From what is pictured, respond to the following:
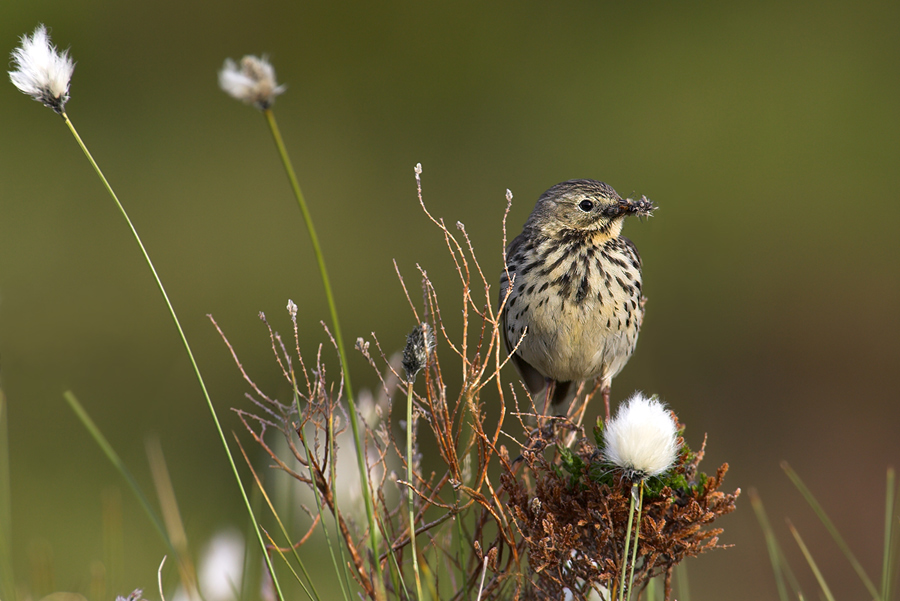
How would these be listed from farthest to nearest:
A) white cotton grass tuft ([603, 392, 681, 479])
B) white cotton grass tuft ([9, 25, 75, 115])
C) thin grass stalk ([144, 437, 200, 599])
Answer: thin grass stalk ([144, 437, 200, 599]), white cotton grass tuft ([603, 392, 681, 479]), white cotton grass tuft ([9, 25, 75, 115])

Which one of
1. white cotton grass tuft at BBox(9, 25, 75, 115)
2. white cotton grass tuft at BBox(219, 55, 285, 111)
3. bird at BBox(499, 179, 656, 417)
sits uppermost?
bird at BBox(499, 179, 656, 417)

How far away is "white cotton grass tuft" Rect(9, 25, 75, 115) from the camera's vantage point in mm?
1805

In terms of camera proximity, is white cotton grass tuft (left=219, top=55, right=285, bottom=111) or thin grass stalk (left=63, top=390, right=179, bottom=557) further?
thin grass stalk (left=63, top=390, right=179, bottom=557)

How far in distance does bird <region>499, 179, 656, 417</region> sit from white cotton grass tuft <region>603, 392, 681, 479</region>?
1.34 metres

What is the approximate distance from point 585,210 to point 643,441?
1.84 metres

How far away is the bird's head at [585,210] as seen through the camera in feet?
11.9

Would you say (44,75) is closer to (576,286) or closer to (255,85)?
(255,85)

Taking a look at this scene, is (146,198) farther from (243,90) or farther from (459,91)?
→ (243,90)

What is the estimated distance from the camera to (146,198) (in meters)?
11.0

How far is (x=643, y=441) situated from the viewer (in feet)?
6.37

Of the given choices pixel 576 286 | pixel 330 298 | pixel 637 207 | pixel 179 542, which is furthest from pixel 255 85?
pixel 637 207

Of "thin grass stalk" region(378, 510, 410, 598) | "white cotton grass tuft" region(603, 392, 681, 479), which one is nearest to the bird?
"thin grass stalk" region(378, 510, 410, 598)

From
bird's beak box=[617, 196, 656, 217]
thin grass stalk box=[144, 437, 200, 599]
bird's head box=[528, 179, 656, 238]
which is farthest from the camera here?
bird's head box=[528, 179, 656, 238]

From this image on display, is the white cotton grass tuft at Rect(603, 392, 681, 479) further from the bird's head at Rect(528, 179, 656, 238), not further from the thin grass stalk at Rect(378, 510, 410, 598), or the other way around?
the bird's head at Rect(528, 179, 656, 238)
